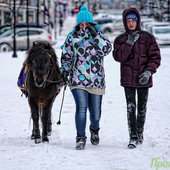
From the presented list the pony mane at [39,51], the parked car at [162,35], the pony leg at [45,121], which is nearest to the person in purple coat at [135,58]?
the pony mane at [39,51]

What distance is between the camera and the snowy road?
16.7 ft

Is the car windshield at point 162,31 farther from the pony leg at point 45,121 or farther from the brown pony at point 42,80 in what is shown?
the pony leg at point 45,121

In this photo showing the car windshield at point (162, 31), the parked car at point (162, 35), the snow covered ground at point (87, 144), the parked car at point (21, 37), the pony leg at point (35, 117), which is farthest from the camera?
the car windshield at point (162, 31)

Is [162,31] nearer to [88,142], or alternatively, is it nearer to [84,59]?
[88,142]

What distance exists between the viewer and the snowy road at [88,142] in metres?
5.10

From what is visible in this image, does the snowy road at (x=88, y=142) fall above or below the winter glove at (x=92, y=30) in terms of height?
below

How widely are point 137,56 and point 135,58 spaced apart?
4 centimetres

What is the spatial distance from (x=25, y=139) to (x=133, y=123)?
163 centimetres

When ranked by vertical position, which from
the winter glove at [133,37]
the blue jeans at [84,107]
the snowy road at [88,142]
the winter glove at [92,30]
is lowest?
the snowy road at [88,142]

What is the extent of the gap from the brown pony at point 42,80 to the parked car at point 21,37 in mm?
21947

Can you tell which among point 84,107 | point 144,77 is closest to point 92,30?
point 144,77

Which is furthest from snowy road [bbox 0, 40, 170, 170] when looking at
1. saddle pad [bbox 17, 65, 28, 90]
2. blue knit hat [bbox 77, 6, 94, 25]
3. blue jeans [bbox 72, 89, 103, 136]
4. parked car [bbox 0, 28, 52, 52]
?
parked car [bbox 0, 28, 52, 52]

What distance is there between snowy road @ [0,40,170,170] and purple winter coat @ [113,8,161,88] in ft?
2.91

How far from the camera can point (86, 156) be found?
18.0 feet
